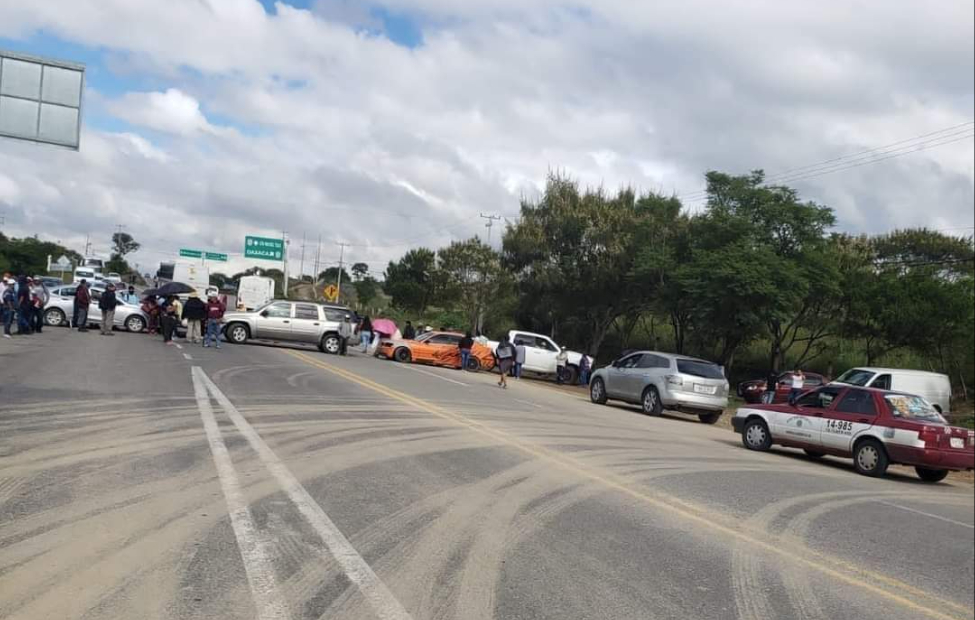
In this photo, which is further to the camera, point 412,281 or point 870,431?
point 412,281

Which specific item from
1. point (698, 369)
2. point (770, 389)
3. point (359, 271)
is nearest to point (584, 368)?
point (770, 389)

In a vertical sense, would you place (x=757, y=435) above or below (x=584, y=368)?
below

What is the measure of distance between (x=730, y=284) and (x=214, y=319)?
1767cm

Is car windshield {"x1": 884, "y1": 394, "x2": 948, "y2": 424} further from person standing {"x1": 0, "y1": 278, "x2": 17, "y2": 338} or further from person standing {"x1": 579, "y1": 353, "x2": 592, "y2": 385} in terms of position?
person standing {"x1": 0, "y1": 278, "x2": 17, "y2": 338}

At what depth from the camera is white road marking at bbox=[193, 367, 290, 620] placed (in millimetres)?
5156

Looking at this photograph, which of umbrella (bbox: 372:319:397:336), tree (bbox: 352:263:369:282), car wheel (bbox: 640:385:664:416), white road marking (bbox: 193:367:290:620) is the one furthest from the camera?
tree (bbox: 352:263:369:282)

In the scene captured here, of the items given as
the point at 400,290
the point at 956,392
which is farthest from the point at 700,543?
the point at 400,290

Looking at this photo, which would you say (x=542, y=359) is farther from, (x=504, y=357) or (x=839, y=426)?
(x=839, y=426)

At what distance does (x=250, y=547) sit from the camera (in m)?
6.23

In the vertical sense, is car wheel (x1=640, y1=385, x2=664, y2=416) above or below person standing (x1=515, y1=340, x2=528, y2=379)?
below

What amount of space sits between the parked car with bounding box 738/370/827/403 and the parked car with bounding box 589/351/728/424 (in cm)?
659

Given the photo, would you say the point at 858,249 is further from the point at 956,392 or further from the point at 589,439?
the point at 589,439

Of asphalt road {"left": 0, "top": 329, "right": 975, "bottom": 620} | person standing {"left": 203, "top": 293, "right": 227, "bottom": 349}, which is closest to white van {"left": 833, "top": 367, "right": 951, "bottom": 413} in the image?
asphalt road {"left": 0, "top": 329, "right": 975, "bottom": 620}

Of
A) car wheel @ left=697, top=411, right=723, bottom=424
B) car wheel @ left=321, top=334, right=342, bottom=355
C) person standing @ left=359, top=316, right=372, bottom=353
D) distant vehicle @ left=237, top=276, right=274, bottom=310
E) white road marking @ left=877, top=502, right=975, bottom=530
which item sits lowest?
white road marking @ left=877, top=502, right=975, bottom=530
